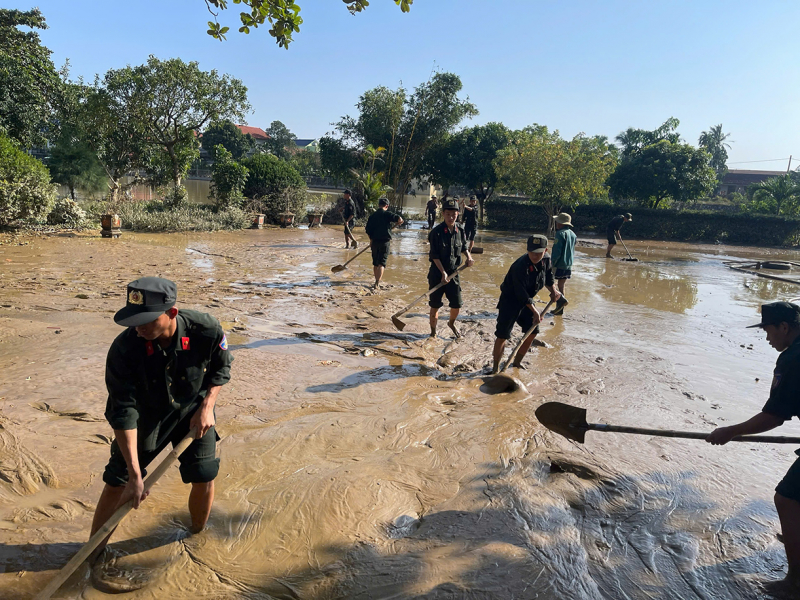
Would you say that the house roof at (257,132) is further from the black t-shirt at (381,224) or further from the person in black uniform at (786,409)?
the person in black uniform at (786,409)

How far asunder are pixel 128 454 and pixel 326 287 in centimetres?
743

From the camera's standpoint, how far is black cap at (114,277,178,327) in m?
2.21

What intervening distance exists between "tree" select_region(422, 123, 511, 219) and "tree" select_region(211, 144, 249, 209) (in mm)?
11800

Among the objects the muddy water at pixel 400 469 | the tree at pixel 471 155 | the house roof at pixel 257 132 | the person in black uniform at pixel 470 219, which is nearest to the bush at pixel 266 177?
the tree at pixel 471 155

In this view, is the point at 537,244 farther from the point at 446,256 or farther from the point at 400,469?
the point at 400,469

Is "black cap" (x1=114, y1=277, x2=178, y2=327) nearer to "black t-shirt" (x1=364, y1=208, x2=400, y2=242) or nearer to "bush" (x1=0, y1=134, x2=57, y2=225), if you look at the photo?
"black t-shirt" (x1=364, y1=208, x2=400, y2=242)

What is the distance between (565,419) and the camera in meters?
3.62

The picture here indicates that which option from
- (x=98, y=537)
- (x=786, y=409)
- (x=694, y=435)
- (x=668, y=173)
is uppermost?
(x=668, y=173)

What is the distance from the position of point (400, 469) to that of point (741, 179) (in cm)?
6213

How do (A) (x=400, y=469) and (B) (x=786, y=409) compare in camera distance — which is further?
(A) (x=400, y=469)

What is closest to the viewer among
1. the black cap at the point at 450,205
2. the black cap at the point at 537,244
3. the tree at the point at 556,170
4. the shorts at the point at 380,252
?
the black cap at the point at 537,244

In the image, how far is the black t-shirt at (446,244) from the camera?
21.6 feet

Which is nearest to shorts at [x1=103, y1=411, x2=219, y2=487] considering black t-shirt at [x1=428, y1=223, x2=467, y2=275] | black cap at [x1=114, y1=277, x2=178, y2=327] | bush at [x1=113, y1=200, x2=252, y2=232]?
black cap at [x1=114, y1=277, x2=178, y2=327]

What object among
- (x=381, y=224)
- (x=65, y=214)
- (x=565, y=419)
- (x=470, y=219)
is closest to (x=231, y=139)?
(x=65, y=214)
